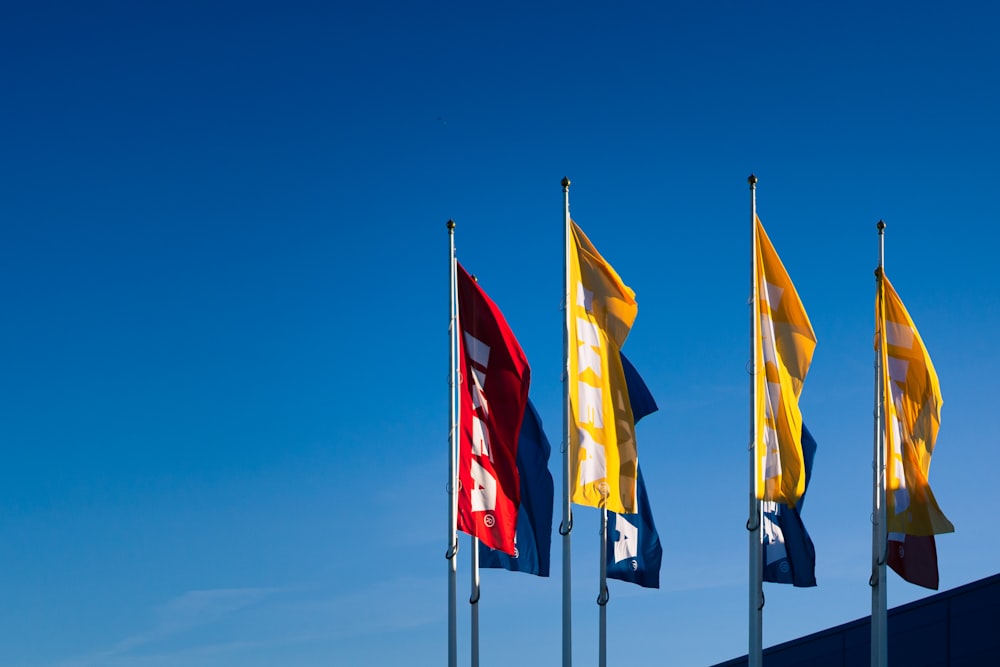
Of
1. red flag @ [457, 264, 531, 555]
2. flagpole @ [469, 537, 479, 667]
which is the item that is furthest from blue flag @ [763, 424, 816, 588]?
flagpole @ [469, 537, 479, 667]

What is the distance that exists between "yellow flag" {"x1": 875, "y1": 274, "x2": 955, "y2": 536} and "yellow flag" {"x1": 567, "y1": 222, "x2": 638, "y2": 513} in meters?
6.73

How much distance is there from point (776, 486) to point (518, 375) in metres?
5.82

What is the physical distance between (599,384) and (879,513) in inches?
301

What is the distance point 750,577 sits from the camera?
95.9ft

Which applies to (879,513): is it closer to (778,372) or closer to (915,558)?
(915,558)

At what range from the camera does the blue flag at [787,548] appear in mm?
29938

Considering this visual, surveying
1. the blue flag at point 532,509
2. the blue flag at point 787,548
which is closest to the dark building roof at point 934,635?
the blue flag at point 787,548

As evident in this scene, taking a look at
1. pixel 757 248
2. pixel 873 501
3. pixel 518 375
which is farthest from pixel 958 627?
pixel 518 375

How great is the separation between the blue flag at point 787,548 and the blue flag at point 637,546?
258 centimetres

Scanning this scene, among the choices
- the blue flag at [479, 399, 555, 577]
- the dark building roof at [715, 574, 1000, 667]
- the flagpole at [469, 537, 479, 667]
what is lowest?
the dark building roof at [715, 574, 1000, 667]

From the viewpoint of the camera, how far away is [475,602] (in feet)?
94.2

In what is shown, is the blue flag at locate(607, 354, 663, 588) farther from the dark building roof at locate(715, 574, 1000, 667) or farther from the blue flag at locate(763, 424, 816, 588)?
the dark building roof at locate(715, 574, 1000, 667)

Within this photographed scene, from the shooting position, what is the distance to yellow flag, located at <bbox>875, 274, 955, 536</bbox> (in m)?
32.0

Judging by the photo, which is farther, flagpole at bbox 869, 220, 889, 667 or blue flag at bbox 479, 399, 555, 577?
flagpole at bbox 869, 220, 889, 667
